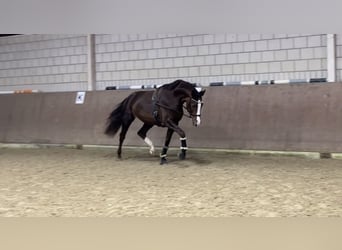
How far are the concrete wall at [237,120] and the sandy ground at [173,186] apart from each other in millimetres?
347

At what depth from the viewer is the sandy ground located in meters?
3.74

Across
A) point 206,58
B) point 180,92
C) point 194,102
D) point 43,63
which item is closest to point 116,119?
point 180,92

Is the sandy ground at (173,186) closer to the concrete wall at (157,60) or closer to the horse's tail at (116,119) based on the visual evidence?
the horse's tail at (116,119)

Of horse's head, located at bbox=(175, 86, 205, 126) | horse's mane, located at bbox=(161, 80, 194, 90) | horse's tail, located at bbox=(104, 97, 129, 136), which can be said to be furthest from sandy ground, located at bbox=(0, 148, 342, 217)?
horse's mane, located at bbox=(161, 80, 194, 90)

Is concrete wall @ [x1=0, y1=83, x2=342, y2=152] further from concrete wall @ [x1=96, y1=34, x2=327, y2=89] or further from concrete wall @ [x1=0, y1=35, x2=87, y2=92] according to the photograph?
concrete wall @ [x1=0, y1=35, x2=87, y2=92]

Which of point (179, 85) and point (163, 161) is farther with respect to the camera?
point (163, 161)

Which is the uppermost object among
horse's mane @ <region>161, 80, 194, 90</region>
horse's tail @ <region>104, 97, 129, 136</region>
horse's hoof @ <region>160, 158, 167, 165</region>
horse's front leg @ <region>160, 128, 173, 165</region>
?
horse's mane @ <region>161, 80, 194, 90</region>

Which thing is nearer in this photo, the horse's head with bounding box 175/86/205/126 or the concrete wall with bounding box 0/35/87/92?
the horse's head with bounding box 175/86/205/126

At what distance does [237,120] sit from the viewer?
7727 mm

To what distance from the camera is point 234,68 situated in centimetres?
899

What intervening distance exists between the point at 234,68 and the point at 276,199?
525cm

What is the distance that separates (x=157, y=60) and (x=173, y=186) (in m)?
5.51

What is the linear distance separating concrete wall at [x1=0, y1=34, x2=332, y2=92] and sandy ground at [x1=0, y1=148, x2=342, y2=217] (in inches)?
82.6

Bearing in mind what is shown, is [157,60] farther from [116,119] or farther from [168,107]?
[168,107]
